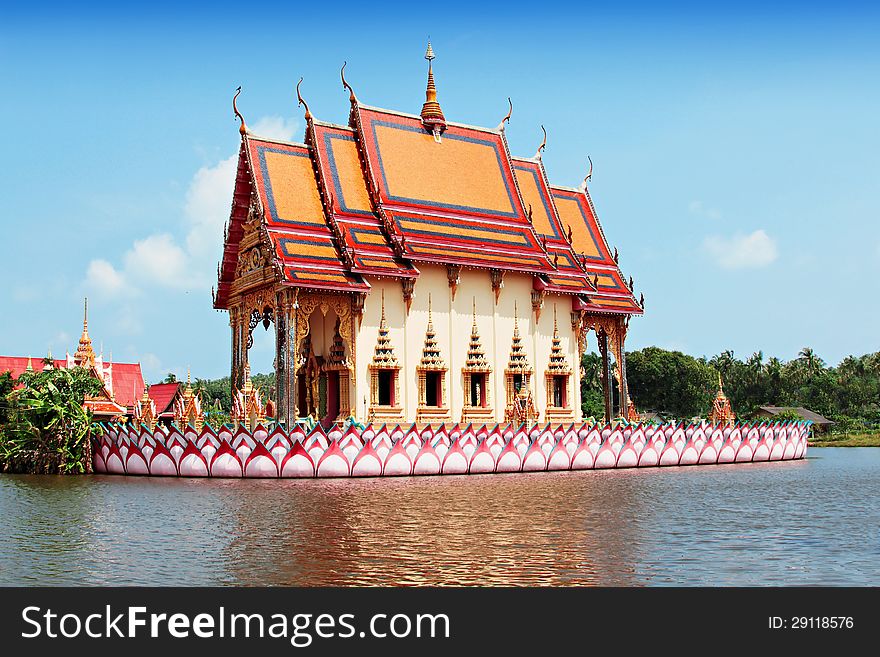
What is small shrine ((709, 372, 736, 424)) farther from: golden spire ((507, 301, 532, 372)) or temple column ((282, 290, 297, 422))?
temple column ((282, 290, 297, 422))

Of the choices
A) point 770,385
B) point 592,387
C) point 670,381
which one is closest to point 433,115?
point 592,387

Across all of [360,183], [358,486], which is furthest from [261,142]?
[358,486]

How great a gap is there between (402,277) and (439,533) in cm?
1512

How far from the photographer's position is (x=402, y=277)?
25.8 metres

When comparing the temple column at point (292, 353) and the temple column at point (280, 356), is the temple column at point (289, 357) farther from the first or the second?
the temple column at point (280, 356)

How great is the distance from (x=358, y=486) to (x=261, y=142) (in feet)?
38.5

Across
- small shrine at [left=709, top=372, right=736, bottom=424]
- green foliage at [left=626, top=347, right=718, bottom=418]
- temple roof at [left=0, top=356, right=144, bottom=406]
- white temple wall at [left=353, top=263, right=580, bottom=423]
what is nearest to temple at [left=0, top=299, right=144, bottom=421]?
temple roof at [left=0, top=356, right=144, bottom=406]

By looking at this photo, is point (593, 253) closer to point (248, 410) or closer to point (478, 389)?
point (478, 389)

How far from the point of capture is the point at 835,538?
1084cm

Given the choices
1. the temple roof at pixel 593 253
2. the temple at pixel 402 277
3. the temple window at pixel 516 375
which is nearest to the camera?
the temple at pixel 402 277

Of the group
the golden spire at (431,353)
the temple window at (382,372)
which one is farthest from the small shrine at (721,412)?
the temple window at (382,372)

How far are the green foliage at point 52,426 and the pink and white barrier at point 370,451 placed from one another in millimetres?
528

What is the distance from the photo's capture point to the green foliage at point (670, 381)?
63094mm
